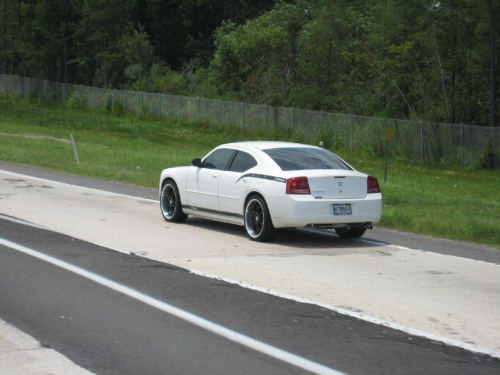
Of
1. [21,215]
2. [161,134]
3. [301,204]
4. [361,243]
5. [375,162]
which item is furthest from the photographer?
Result: [161,134]

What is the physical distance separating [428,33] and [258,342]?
33.5 metres

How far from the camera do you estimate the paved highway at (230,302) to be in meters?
6.61

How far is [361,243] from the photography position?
13164 mm

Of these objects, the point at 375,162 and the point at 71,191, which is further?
the point at 375,162

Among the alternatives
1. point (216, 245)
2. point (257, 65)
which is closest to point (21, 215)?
point (216, 245)

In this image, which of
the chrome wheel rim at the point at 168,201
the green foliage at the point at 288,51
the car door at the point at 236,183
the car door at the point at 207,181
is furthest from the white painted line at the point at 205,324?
the green foliage at the point at 288,51

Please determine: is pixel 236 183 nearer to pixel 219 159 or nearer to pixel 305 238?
pixel 219 159

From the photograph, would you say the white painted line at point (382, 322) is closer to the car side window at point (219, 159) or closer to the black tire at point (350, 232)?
the black tire at point (350, 232)

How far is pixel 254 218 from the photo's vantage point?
42.8 feet

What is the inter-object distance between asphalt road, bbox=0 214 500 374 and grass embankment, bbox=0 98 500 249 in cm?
628

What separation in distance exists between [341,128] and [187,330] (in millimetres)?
34002

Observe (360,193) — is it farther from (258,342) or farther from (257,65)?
(257,65)

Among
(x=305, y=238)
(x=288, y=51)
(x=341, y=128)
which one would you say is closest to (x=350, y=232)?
(x=305, y=238)

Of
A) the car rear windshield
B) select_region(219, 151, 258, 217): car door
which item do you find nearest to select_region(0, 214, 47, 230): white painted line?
select_region(219, 151, 258, 217): car door
